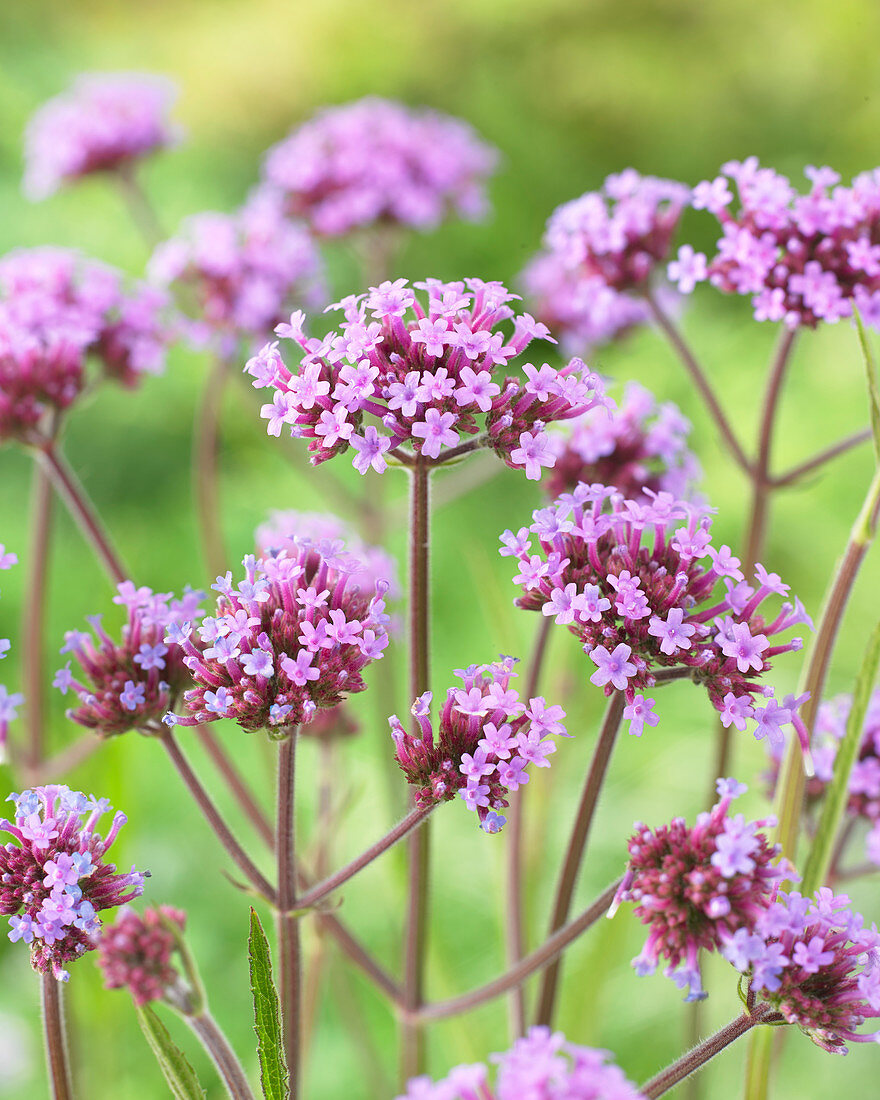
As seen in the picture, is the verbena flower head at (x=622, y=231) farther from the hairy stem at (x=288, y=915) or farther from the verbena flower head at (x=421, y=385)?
the hairy stem at (x=288, y=915)

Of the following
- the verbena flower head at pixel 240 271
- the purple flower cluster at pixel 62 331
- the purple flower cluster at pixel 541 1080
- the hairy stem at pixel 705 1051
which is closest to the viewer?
the purple flower cluster at pixel 541 1080

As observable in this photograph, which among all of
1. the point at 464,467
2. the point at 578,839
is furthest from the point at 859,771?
the point at 464,467

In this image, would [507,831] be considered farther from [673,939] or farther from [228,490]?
[228,490]

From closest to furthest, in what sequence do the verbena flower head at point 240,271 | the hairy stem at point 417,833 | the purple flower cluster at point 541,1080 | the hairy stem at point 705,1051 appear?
1. the purple flower cluster at point 541,1080
2. the hairy stem at point 705,1051
3. the hairy stem at point 417,833
4. the verbena flower head at point 240,271

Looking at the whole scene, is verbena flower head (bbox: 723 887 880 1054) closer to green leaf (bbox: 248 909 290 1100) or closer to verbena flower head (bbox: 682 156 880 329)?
green leaf (bbox: 248 909 290 1100)

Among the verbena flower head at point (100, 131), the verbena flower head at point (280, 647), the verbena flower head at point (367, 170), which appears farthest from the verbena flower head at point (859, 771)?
the verbena flower head at point (100, 131)

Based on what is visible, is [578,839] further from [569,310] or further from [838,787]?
[569,310]
